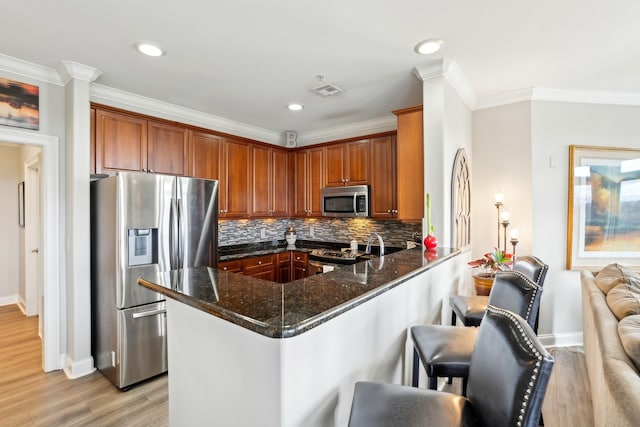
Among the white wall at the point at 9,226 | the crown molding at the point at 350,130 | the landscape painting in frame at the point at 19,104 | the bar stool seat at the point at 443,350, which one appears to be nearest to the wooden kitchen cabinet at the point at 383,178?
the crown molding at the point at 350,130

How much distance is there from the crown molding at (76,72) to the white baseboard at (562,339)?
493 centimetres

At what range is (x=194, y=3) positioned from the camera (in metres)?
1.75

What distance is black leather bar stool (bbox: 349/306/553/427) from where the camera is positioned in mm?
777

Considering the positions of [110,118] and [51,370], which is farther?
[110,118]

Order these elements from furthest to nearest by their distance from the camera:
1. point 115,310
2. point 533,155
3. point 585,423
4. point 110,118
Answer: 1. point 533,155
2. point 110,118
3. point 115,310
4. point 585,423

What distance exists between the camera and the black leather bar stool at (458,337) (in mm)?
1384

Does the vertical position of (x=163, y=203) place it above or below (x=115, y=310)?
above

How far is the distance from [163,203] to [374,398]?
2.36 metres

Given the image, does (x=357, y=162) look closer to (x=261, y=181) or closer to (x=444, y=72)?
(x=261, y=181)

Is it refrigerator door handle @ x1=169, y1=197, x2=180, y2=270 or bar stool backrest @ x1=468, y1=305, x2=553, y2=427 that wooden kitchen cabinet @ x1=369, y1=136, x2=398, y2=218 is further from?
bar stool backrest @ x1=468, y1=305, x2=553, y2=427

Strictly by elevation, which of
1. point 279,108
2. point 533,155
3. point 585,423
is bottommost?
point 585,423

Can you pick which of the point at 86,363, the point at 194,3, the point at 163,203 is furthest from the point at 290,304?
the point at 86,363

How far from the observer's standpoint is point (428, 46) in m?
2.21

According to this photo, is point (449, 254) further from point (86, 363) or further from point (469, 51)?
point (86, 363)
